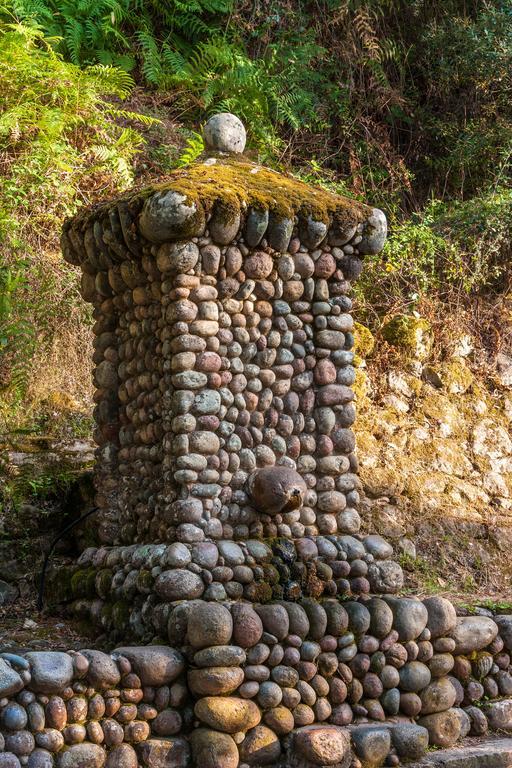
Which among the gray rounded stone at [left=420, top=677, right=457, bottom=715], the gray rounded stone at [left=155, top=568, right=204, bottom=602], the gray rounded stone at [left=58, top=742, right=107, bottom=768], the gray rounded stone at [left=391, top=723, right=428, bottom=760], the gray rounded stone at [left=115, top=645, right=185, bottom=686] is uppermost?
the gray rounded stone at [left=155, top=568, right=204, bottom=602]

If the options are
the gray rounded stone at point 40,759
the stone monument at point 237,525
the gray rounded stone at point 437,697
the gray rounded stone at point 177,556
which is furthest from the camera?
the gray rounded stone at point 437,697

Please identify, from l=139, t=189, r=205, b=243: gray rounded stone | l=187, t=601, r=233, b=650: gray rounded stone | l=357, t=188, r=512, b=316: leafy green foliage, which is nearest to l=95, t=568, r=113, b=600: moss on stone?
l=187, t=601, r=233, b=650: gray rounded stone

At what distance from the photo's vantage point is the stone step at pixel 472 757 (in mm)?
5305

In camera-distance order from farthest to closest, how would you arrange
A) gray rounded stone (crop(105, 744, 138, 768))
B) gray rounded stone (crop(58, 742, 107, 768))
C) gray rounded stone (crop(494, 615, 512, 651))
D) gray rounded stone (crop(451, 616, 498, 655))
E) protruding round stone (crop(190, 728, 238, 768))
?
gray rounded stone (crop(494, 615, 512, 651)) < gray rounded stone (crop(451, 616, 498, 655)) < protruding round stone (crop(190, 728, 238, 768)) < gray rounded stone (crop(105, 744, 138, 768)) < gray rounded stone (crop(58, 742, 107, 768))

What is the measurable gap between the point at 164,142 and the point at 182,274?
5970 mm

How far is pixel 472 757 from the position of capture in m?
5.39

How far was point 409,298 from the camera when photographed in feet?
32.3

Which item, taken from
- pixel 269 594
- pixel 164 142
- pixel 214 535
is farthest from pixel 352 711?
pixel 164 142

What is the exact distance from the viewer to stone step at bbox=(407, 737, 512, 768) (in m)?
5.30

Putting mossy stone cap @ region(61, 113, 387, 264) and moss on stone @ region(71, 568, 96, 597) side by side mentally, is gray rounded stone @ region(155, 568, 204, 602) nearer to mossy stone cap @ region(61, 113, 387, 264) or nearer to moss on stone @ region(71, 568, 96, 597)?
moss on stone @ region(71, 568, 96, 597)

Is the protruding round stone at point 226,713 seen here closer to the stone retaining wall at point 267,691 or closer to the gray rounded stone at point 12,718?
the stone retaining wall at point 267,691

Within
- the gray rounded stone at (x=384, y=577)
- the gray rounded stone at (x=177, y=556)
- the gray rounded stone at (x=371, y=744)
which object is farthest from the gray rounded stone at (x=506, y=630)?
the gray rounded stone at (x=177, y=556)

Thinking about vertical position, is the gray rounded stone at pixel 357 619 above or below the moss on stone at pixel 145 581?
below

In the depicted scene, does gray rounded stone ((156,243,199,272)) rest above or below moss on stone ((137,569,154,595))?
above
